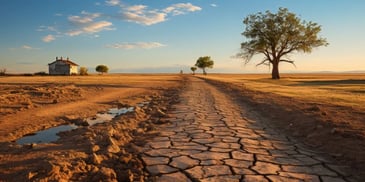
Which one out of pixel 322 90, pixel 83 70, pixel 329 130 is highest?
pixel 83 70

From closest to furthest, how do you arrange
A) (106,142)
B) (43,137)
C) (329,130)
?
(106,142)
(43,137)
(329,130)

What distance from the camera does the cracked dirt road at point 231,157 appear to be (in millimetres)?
4461

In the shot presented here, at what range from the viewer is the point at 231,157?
5.33 metres

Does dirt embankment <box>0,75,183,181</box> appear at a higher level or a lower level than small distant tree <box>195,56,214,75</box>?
lower

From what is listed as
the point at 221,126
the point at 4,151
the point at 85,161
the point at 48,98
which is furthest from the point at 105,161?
the point at 48,98

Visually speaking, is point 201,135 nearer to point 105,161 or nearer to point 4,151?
point 105,161

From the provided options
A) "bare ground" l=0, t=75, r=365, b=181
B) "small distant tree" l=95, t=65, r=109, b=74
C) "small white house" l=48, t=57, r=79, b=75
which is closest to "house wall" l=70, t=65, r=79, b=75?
"small white house" l=48, t=57, r=79, b=75

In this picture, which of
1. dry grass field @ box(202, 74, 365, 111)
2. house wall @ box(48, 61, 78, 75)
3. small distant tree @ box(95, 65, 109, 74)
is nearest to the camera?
dry grass field @ box(202, 74, 365, 111)

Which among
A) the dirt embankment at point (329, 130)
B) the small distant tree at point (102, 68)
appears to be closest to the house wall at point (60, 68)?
the small distant tree at point (102, 68)

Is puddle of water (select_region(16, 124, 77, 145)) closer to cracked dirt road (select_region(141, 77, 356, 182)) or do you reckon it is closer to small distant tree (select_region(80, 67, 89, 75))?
cracked dirt road (select_region(141, 77, 356, 182))

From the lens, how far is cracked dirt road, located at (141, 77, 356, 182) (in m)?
4.46

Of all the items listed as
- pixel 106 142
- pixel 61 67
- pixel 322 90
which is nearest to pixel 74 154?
pixel 106 142

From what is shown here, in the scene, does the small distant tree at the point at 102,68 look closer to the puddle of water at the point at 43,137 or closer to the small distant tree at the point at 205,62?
the small distant tree at the point at 205,62

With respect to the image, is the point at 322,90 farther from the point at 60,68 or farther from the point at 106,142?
the point at 60,68
